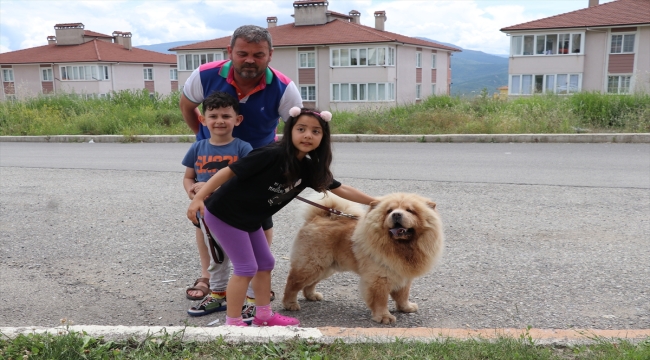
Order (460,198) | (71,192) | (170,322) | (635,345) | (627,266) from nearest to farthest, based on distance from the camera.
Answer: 1. (635,345)
2. (170,322)
3. (627,266)
4. (460,198)
5. (71,192)

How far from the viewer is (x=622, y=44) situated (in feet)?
135

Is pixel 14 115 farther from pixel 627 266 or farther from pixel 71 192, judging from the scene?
pixel 627 266

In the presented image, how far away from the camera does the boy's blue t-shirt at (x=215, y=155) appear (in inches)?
153

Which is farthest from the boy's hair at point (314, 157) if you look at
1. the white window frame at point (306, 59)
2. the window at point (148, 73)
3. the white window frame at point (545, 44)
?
the window at point (148, 73)

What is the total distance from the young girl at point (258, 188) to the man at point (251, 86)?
19.8 inches

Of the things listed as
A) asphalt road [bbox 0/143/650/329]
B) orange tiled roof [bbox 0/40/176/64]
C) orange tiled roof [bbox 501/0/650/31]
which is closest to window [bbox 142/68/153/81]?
orange tiled roof [bbox 0/40/176/64]

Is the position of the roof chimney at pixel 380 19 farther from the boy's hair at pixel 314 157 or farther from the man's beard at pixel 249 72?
the boy's hair at pixel 314 157

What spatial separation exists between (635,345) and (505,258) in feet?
7.17

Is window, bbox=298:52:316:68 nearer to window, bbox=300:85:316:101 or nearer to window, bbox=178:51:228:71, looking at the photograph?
window, bbox=300:85:316:101

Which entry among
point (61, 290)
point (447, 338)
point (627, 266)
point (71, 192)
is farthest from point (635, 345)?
point (71, 192)

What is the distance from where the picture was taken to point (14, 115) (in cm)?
2038

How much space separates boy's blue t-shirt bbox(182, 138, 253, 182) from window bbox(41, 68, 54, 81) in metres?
63.0

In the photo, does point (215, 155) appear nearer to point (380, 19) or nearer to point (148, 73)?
point (380, 19)

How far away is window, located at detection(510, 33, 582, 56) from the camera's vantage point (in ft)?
140
